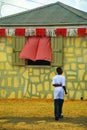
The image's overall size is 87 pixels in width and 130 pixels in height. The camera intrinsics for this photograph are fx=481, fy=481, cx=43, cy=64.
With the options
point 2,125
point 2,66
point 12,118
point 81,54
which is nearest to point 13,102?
point 2,66

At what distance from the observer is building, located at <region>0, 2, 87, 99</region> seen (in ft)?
65.2

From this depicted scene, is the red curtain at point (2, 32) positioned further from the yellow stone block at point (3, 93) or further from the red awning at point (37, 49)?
the yellow stone block at point (3, 93)

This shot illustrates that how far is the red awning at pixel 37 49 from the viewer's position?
2003cm

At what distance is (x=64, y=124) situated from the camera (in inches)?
506

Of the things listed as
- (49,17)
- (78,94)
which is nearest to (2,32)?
(49,17)

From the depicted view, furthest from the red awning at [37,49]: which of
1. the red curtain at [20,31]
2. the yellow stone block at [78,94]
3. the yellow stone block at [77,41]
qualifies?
the yellow stone block at [78,94]

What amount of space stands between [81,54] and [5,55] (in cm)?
329

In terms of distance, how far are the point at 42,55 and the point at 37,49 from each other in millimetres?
373

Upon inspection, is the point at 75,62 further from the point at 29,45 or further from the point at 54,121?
the point at 54,121

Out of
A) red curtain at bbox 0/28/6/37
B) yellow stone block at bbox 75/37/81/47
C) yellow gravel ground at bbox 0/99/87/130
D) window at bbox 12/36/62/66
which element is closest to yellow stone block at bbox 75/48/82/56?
yellow stone block at bbox 75/37/81/47

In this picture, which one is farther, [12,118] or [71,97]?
[71,97]

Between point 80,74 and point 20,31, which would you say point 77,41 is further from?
point 20,31

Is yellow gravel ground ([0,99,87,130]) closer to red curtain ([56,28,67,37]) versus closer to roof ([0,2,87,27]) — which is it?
red curtain ([56,28,67,37])

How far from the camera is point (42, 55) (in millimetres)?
20031
